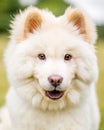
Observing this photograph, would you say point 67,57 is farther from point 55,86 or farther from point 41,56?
point 55,86

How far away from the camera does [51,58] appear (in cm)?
659

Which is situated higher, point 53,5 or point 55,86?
point 53,5

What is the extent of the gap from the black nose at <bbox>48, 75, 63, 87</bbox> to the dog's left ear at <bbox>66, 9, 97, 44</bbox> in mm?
749

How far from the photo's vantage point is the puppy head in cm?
654

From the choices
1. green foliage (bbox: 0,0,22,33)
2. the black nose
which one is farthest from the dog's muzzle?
green foliage (bbox: 0,0,22,33)

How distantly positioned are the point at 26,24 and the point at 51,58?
0.57 m

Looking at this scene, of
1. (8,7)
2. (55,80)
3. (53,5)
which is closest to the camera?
(55,80)

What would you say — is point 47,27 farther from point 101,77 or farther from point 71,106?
point 101,77

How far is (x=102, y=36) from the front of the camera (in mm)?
21297

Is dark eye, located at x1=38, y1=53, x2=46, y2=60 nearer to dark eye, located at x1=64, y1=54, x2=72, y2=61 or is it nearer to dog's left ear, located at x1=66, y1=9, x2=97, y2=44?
dark eye, located at x1=64, y1=54, x2=72, y2=61

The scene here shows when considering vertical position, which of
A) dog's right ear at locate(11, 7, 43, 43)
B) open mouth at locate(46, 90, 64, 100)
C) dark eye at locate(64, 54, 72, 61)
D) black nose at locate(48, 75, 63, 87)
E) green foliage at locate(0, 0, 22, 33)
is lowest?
open mouth at locate(46, 90, 64, 100)

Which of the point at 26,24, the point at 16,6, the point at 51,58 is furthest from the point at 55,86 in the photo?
the point at 16,6

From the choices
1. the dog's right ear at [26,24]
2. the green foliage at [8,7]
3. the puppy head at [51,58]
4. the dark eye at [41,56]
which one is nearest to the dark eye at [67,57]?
the puppy head at [51,58]

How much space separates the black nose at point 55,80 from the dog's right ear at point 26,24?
73cm
